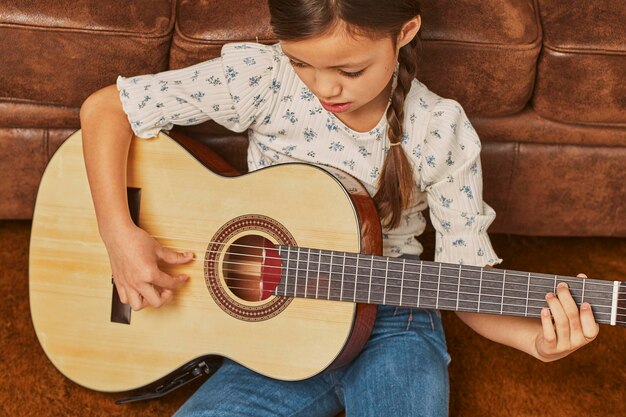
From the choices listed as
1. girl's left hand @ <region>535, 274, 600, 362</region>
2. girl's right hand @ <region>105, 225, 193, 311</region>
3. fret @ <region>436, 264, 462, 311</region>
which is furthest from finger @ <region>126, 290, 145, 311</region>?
girl's left hand @ <region>535, 274, 600, 362</region>

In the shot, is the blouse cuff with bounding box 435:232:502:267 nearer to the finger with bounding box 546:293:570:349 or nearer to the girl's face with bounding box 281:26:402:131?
the finger with bounding box 546:293:570:349

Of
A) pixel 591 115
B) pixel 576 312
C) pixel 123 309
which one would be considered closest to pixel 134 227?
pixel 123 309

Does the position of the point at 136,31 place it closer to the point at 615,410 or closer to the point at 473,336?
the point at 473,336

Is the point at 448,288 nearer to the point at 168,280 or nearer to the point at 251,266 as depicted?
the point at 251,266

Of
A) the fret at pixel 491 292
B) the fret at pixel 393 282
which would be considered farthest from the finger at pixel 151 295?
the fret at pixel 491 292

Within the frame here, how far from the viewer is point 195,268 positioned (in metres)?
1.29

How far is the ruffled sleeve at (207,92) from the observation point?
127 centimetres

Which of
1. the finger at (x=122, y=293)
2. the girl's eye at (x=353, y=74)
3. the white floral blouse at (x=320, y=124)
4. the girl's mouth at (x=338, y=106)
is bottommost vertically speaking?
the finger at (x=122, y=293)

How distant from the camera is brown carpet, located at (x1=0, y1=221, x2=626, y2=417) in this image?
146cm

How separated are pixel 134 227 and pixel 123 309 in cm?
15

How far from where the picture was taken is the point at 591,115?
154cm

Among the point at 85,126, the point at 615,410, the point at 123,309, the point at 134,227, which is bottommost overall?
the point at 615,410

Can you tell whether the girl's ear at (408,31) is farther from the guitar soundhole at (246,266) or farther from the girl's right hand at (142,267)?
the girl's right hand at (142,267)

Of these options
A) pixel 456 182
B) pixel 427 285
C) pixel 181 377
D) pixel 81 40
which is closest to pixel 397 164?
pixel 456 182
